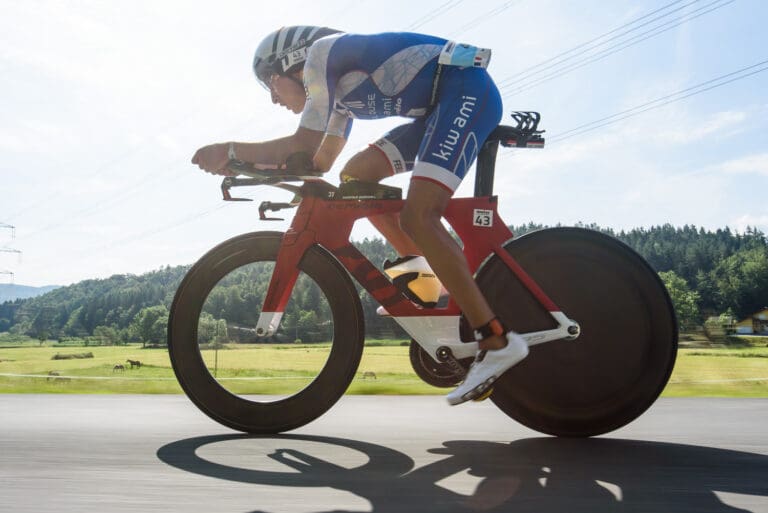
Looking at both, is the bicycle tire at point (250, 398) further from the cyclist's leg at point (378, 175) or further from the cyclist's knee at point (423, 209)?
the cyclist's knee at point (423, 209)

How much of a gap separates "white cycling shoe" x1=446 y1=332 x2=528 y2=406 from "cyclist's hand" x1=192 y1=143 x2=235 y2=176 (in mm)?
1566

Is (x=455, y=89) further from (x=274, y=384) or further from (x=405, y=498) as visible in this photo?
(x=405, y=498)

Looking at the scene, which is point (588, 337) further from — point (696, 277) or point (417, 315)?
point (696, 277)

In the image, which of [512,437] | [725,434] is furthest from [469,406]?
[725,434]

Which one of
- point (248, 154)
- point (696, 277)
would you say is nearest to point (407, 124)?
point (248, 154)

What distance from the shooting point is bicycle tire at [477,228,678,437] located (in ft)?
10.3

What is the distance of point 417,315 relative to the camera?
10.7ft

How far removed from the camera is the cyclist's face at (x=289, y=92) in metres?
3.53

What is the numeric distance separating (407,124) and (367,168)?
1.10 ft

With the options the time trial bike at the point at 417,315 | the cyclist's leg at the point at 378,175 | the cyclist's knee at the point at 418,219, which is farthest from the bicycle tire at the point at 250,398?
the cyclist's knee at the point at 418,219

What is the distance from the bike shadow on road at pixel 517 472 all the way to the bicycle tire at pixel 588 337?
0.17 meters

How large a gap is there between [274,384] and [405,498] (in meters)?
1.55

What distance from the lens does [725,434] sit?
3252 millimetres

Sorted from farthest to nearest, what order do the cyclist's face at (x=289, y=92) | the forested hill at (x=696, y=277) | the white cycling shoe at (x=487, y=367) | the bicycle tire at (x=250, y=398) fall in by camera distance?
the forested hill at (x=696, y=277), the cyclist's face at (x=289, y=92), the bicycle tire at (x=250, y=398), the white cycling shoe at (x=487, y=367)
